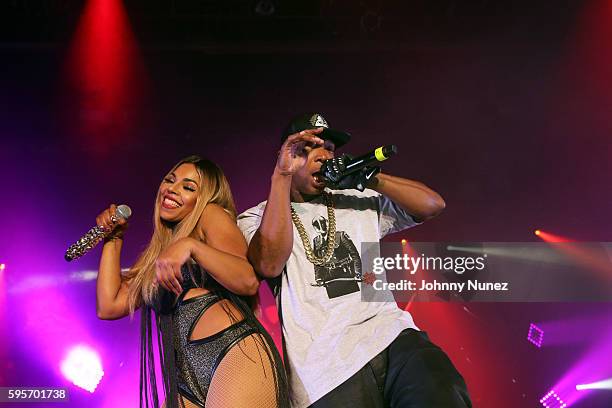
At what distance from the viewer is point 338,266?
256cm

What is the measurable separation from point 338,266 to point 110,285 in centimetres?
97

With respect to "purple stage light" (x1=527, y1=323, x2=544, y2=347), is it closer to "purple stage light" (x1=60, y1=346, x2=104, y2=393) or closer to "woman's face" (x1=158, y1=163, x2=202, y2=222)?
"purple stage light" (x1=60, y1=346, x2=104, y2=393)

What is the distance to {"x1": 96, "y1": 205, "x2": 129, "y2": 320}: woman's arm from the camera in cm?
270

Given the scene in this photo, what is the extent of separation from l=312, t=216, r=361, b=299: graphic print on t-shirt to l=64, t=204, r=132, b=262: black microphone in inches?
31.8

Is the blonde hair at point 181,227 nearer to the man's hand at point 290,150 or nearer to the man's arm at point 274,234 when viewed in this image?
the man's arm at point 274,234

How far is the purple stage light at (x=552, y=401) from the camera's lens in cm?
516

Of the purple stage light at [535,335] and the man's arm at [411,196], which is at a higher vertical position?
the man's arm at [411,196]

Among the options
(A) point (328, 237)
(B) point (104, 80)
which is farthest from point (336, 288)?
Result: (B) point (104, 80)

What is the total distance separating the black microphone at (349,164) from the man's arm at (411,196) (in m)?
0.23

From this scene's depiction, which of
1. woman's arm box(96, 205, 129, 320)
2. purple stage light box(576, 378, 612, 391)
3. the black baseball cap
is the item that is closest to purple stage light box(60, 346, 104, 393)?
woman's arm box(96, 205, 129, 320)

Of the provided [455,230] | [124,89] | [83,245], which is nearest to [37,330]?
[124,89]

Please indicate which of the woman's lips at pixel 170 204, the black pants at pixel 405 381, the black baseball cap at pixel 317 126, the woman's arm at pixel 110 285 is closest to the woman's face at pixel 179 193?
the woman's lips at pixel 170 204

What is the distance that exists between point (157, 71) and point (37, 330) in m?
2.35

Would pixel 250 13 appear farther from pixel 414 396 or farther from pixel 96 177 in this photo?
pixel 414 396
